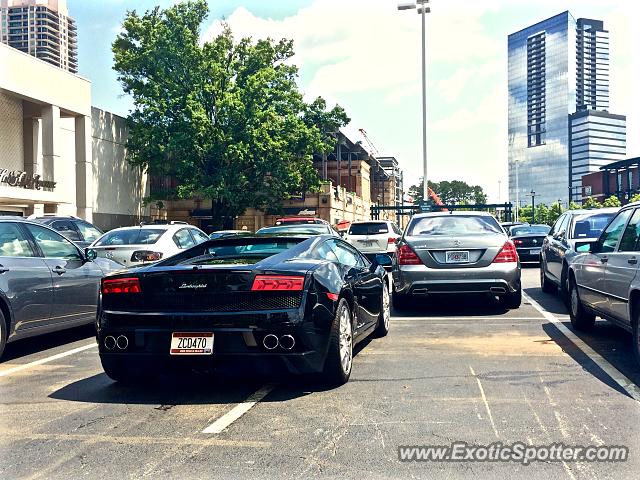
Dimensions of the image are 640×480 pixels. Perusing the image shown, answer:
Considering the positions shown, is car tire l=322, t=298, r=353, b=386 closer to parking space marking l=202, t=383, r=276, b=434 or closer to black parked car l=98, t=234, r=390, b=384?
black parked car l=98, t=234, r=390, b=384

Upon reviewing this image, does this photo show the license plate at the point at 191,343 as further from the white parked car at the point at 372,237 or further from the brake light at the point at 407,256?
the white parked car at the point at 372,237

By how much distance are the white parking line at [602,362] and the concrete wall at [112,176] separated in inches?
1367

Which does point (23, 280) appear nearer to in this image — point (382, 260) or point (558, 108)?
point (382, 260)

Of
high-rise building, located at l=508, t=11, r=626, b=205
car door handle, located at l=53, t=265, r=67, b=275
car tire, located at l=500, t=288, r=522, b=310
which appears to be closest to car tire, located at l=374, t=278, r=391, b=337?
car tire, located at l=500, t=288, r=522, b=310

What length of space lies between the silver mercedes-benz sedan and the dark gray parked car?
174 inches

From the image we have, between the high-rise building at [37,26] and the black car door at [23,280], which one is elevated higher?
the high-rise building at [37,26]

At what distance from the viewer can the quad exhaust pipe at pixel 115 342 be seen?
→ 17.6ft

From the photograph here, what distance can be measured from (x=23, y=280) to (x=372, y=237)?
43.0ft

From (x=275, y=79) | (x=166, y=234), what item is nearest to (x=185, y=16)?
(x=275, y=79)

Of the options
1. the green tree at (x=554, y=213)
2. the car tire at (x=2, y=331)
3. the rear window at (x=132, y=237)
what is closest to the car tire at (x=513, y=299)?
the rear window at (x=132, y=237)

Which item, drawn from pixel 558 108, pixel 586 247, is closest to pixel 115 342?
pixel 586 247

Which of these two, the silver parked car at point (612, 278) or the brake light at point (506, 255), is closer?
the silver parked car at point (612, 278)

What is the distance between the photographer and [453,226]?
10.4 meters

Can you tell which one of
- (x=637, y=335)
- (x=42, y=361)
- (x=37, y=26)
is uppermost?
(x=37, y=26)
